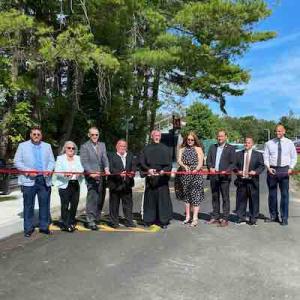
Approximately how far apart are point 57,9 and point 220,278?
1448 cm

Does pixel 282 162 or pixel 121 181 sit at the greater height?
pixel 282 162

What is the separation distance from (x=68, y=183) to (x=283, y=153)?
4.05 meters

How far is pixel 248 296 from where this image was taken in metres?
6.20

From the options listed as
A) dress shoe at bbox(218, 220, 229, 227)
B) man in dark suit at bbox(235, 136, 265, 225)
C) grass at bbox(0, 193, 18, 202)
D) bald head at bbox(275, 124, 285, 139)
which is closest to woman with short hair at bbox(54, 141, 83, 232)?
dress shoe at bbox(218, 220, 229, 227)

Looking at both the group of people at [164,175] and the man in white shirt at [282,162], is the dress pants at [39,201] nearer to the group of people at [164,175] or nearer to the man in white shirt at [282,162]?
the group of people at [164,175]

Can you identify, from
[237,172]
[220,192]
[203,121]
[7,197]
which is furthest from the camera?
[203,121]

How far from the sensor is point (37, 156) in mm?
10086

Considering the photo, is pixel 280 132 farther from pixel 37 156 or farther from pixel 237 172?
pixel 37 156

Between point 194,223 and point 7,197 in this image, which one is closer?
point 194,223

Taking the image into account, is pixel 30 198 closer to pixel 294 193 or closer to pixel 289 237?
pixel 289 237

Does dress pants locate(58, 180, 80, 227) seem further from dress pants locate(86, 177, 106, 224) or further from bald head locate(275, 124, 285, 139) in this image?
bald head locate(275, 124, 285, 139)

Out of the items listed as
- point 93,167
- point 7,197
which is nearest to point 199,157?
point 93,167

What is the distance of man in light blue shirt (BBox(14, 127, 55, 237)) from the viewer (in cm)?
996

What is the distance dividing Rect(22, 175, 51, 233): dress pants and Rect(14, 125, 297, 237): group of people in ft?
1.21
